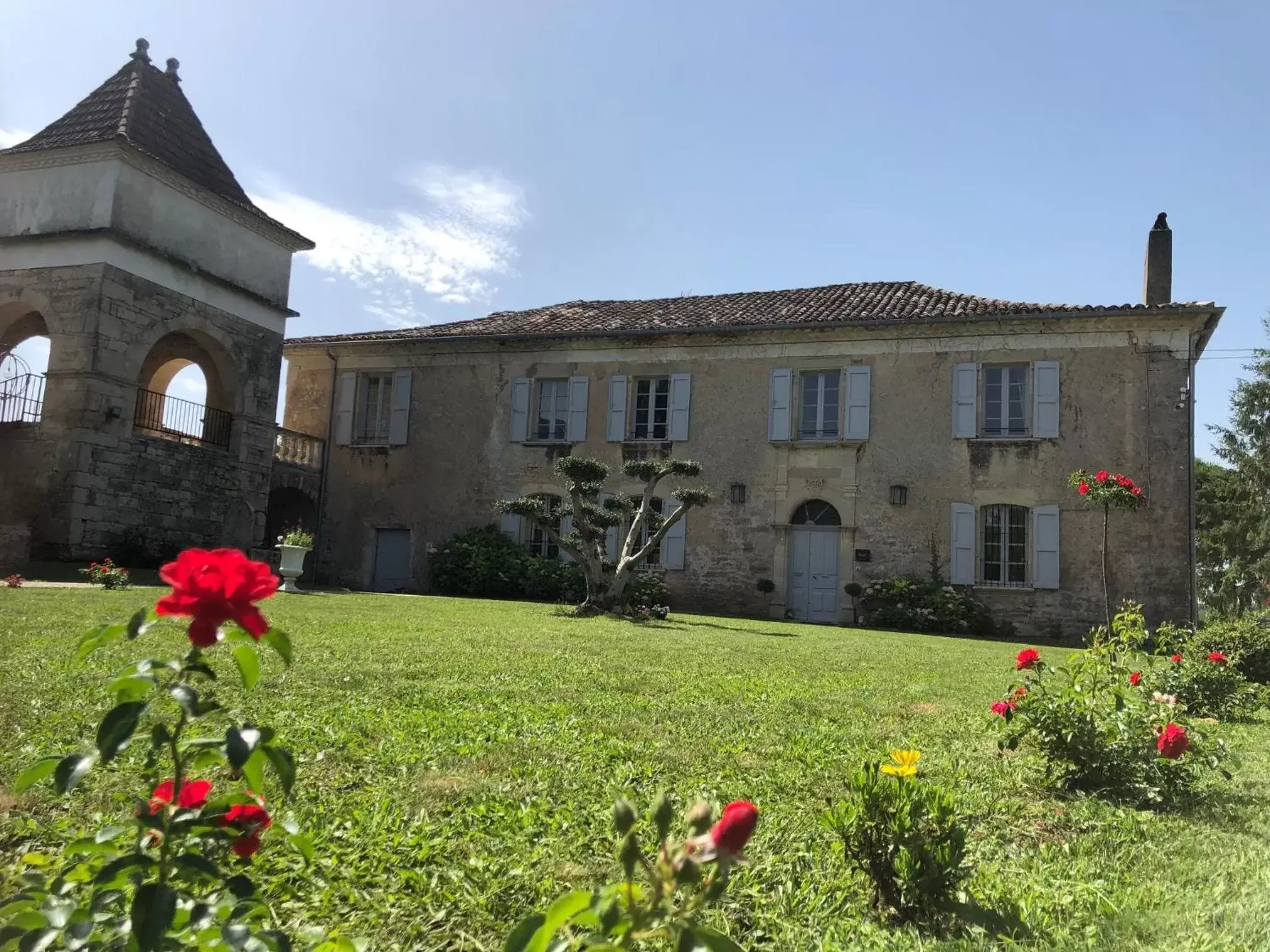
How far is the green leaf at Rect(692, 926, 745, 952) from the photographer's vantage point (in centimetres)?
100

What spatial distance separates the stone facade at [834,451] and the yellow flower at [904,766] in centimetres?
1377

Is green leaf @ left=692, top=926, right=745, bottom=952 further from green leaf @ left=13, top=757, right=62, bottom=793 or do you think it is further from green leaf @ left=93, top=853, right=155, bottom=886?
A: green leaf @ left=13, top=757, right=62, bottom=793

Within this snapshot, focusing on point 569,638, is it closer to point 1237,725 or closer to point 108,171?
point 1237,725

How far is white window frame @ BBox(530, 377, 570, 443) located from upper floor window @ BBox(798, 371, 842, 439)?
15.3 feet

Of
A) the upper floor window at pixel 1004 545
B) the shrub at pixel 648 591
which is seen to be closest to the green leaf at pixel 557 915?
the shrub at pixel 648 591

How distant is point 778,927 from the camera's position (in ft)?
7.04

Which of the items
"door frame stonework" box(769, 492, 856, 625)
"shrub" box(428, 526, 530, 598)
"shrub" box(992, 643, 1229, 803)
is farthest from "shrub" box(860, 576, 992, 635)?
"shrub" box(992, 643, 1229, 803)

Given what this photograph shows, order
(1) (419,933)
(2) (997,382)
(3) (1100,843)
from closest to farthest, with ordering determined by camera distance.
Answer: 1. (1) (419,933)
2. (3) (1100,843)
3. (2) (997,382)

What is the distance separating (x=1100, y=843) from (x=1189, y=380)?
46.0 feet

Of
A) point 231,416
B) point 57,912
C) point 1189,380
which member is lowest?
point 57,912

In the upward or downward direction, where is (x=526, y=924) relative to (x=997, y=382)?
downward

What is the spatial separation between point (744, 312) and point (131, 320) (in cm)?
1067

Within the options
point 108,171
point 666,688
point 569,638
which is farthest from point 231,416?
point 666,688

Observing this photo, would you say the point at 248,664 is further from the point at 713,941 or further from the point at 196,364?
the point at 196,364
